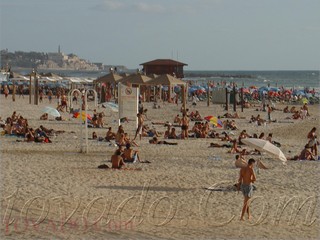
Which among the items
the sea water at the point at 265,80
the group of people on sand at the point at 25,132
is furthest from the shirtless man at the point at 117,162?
the sea water at the point at 265,80

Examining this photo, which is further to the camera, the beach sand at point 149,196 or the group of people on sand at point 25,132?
the group of people on sand at point 25,132

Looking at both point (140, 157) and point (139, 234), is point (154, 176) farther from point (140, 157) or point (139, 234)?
point (139, 234)

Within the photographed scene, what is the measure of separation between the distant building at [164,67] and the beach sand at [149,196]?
3279 centimetres

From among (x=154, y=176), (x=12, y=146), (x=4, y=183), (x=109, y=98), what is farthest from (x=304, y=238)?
(x=109, y=98)

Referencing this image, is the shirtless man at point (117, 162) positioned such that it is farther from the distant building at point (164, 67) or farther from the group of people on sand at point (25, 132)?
the distant building at point (164, 67)

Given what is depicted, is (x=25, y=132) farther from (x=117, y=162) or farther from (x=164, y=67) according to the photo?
(x=164, y=67)

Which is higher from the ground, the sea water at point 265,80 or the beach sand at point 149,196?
the sea water at point 265,80

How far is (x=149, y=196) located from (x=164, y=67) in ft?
131

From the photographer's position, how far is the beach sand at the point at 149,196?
834 cm

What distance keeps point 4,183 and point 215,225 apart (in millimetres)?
4341

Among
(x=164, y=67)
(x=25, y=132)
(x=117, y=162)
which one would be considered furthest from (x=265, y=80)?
(x=117, y=162)

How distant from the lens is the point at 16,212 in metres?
8.85

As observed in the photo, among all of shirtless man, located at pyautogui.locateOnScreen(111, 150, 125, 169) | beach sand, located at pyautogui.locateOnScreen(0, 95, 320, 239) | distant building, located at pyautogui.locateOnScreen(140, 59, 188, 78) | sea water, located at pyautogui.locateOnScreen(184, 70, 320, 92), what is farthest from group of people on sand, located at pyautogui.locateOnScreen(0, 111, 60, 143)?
sea water, located at pyautogui.locateOnScreen(184, 70, 320, 92)

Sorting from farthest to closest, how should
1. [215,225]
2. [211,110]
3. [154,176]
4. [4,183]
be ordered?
[211,110], [154,176], [4,183], [215,225]
